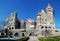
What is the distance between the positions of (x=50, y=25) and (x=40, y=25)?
21.4 feet

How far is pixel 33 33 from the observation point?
88.6 meters

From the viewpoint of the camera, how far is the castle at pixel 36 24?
8281cm

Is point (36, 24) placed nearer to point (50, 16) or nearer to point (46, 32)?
point (50, 16)

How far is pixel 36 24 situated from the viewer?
326 ft

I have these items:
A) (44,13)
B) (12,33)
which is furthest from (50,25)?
(12,33)

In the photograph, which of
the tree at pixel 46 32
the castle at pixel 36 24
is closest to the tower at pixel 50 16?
the castle at pixel 36 24

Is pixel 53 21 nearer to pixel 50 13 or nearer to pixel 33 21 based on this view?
pixel 50 13

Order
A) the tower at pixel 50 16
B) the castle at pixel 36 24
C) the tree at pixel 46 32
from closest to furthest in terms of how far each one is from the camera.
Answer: the tree at pixel 46 32
the castle at pixel 36 24
the tower at pixel 50 16

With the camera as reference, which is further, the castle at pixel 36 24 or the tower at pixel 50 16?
the tower at pixel 50 16

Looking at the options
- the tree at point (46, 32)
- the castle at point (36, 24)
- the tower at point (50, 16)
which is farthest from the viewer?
the tower at point (50, 16)

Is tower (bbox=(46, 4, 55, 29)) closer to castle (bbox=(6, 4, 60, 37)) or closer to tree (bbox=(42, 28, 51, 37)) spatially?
castle (bbox=(6, 4, 60, 37))

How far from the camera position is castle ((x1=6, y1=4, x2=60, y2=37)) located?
3260 inches

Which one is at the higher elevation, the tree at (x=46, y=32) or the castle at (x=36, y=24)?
the castle at (x=36, y=24)

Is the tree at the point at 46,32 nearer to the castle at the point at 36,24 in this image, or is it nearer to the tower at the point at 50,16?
the castle at the point at 36,24
